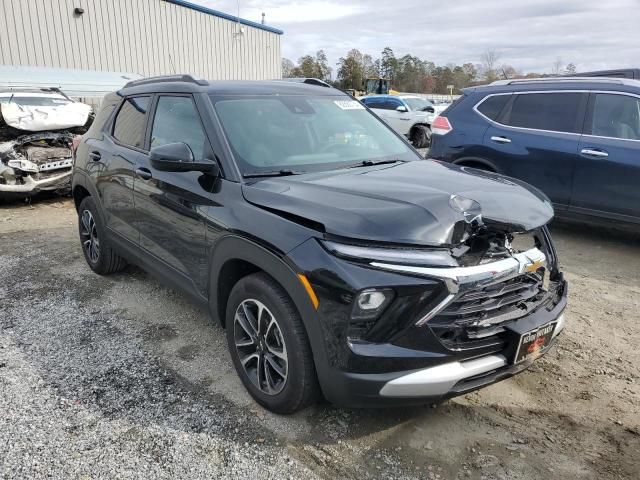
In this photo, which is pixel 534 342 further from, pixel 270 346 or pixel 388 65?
pixel 388 65

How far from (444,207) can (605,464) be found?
1454 mm

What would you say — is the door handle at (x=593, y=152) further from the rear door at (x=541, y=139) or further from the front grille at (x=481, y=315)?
the front grille at (x=481, y=315)

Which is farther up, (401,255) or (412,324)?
(401,255)

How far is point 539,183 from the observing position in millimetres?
5898

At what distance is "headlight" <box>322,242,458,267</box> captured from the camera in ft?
7.27

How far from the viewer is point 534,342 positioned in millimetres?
2488

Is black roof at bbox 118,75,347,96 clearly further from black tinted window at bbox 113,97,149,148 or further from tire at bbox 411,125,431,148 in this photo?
tire at bbox 411,125,431,148

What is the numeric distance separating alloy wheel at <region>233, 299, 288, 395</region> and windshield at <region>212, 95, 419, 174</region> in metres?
0.84

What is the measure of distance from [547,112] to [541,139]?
13.8 inches

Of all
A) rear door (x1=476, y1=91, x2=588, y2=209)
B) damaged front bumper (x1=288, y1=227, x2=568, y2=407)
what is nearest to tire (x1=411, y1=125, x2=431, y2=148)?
rear door (x1=476, y1=91, x2=588, y2=209)

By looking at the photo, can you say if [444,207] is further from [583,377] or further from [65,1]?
[65,1]

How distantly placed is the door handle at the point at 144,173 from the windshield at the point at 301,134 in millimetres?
787

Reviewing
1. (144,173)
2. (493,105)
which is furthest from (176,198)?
(493,105)

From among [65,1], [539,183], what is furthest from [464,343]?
[65,1]
